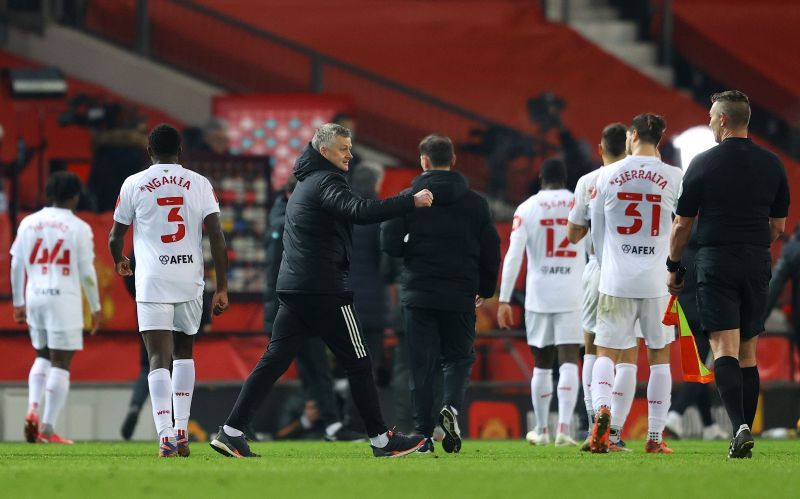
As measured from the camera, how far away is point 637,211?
10398 millimetres

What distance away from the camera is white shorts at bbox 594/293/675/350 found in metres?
10.4

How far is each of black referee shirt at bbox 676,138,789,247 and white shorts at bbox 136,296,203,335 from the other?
9.61ft

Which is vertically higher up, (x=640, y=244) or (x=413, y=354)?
(x=640, y=244)

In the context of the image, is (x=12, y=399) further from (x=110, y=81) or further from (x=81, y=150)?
(x=110, y=81)

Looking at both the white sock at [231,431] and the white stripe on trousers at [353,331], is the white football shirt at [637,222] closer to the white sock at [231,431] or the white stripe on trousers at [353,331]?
the white stripe on trousers at [353,331]

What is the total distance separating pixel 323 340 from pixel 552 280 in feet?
9.64

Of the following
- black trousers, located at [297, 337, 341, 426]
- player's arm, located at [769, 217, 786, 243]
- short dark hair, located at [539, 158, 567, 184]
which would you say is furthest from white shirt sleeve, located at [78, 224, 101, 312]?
player's arm, located at [769, 217, 786, 243]

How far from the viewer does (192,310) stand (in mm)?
10117

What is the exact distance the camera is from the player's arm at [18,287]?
1284 centimetres

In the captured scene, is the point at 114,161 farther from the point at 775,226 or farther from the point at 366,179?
the point at 775,226

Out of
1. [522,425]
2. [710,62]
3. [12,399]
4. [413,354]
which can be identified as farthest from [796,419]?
[710,62]

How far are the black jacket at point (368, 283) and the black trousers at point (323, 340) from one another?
12.1ft

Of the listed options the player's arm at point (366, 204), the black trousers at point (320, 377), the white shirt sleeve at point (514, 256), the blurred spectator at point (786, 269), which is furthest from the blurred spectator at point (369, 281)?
the player's arm at point (366, 204)

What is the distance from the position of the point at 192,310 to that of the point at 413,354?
5.13ft
